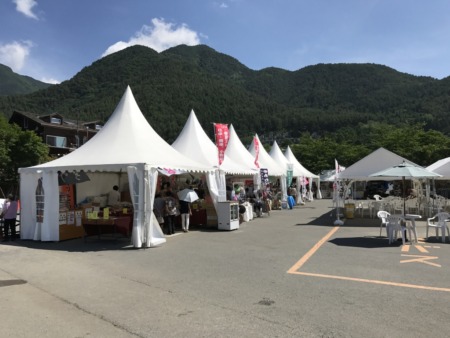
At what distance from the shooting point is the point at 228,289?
18.5ft

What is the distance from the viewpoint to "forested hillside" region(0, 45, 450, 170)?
73.4 meters

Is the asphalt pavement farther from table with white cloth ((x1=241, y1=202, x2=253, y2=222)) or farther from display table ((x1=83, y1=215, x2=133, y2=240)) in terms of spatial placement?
table with white cloth ((x1=241, y1=202, x2=253, y2=222))

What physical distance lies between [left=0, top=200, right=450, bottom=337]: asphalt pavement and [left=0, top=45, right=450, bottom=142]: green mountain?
57.6 meters

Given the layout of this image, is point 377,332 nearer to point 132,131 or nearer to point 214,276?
point 214,276

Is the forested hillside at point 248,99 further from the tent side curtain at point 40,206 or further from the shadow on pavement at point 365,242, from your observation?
the tent side curtain at point 40,206

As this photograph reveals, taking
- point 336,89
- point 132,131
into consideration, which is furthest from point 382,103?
point 132,131

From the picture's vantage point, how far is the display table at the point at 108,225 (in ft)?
33.6

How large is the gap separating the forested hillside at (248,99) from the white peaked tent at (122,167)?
48991 millimetres

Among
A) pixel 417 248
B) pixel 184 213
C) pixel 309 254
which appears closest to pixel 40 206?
pixel 184 213

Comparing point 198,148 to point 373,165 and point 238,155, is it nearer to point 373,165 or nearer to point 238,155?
point 238,155

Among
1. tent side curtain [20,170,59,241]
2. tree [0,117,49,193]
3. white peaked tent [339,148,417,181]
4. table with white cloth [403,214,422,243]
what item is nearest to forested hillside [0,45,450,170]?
tree [0,117,49,193]

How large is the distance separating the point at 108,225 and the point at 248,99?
3411 inches

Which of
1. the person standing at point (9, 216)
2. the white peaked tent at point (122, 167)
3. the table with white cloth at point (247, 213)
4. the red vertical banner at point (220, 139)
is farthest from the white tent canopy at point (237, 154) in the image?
the person standing at point (9, 216)

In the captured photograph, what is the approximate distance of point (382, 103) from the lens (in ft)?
289
